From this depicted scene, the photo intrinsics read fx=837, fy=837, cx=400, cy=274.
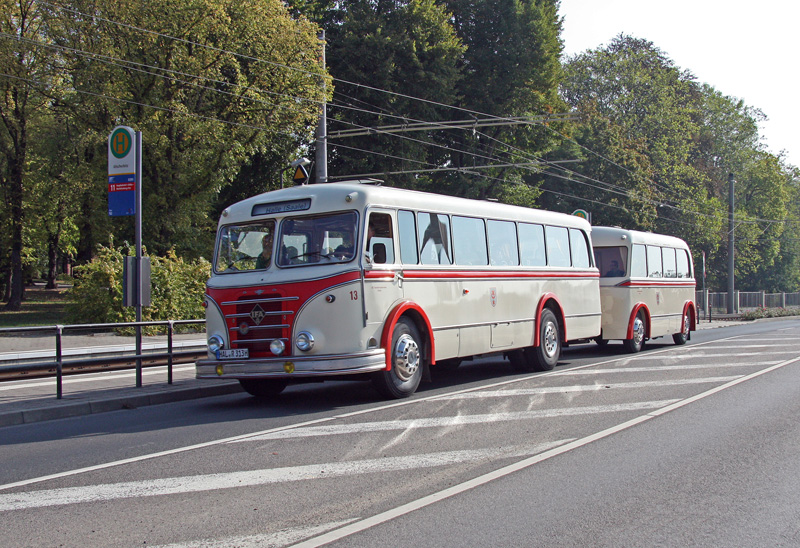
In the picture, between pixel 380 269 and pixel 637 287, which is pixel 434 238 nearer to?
pixel 380 269

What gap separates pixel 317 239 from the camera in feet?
37.3

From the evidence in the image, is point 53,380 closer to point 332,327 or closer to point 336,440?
point 332,327

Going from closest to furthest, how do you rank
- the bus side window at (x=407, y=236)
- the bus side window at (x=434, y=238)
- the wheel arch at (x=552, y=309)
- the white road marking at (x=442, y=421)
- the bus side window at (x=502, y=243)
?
the white road marking at (x=442, y=421)
the bus side window at (x=407, y=236)
the bus side window at (x=434, y=238)
the bus side window at (x=502, y=243)
the wheel arch at (x=552, y=309)

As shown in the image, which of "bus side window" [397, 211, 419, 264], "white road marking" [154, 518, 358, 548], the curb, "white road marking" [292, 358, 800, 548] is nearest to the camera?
"white road marking" [154, 518, 358, 548]

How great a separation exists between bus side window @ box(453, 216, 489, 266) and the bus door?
174 cm

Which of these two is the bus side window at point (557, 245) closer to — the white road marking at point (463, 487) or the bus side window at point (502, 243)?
the bus side window at point (502, 243)

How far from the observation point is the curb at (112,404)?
1020 centimetres

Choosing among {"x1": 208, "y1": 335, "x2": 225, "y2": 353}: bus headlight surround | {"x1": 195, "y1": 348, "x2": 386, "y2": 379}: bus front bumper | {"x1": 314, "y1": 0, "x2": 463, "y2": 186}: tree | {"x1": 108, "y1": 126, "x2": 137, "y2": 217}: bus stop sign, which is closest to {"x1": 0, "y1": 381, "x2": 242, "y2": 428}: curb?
{"x1": 208, "y1": 335, "x2": 225, "y2": 353}: bus headlight surround

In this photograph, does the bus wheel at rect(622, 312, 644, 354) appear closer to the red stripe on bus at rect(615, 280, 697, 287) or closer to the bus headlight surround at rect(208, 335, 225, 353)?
the red stripe on bus at rect(615, 280, 697, 287)

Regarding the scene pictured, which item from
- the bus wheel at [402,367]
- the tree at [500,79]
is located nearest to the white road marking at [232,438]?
the bus wheel at [402,367]

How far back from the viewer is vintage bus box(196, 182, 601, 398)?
35.3ft

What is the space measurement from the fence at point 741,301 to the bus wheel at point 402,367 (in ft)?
132

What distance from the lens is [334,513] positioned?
561cm

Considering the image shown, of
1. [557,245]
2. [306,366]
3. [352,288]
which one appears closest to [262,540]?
[306,366]
